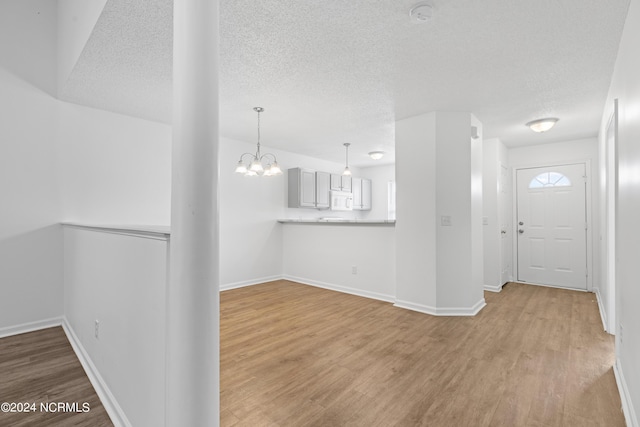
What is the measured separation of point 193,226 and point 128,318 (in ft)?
3.23

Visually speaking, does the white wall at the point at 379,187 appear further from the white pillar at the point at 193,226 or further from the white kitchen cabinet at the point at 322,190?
the white pillar at the point at 193,226

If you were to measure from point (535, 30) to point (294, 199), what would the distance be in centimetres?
442

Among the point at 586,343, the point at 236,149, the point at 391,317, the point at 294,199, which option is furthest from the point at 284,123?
the point at 586,343

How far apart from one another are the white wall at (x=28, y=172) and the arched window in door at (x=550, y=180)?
7.01 m

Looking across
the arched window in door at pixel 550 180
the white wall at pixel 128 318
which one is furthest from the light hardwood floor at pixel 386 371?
the arched window in door at pixel 550 180

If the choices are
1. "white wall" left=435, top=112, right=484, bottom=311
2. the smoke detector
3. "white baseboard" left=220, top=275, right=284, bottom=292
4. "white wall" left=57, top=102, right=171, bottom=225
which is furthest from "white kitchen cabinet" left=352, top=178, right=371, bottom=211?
the smoke detector

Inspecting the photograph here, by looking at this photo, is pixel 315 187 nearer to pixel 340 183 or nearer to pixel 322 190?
pixel 322 190

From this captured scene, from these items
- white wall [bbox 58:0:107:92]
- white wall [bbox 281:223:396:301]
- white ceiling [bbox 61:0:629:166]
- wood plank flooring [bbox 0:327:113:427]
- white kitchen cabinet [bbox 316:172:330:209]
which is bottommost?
wood plank flooring [bbox 0:327:113:427]

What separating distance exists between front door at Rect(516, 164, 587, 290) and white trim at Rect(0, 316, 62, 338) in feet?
22.5

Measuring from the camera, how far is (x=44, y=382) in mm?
2207

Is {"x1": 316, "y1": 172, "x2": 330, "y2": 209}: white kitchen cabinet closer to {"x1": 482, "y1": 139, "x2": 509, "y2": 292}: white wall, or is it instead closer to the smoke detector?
{"x1": 482, "y1": 139, "x2": 509, "y2": 292}: white wall

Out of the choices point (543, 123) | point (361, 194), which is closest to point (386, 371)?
point (543, 123)

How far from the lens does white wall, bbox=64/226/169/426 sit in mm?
1359

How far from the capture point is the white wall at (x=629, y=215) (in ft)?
5.59
